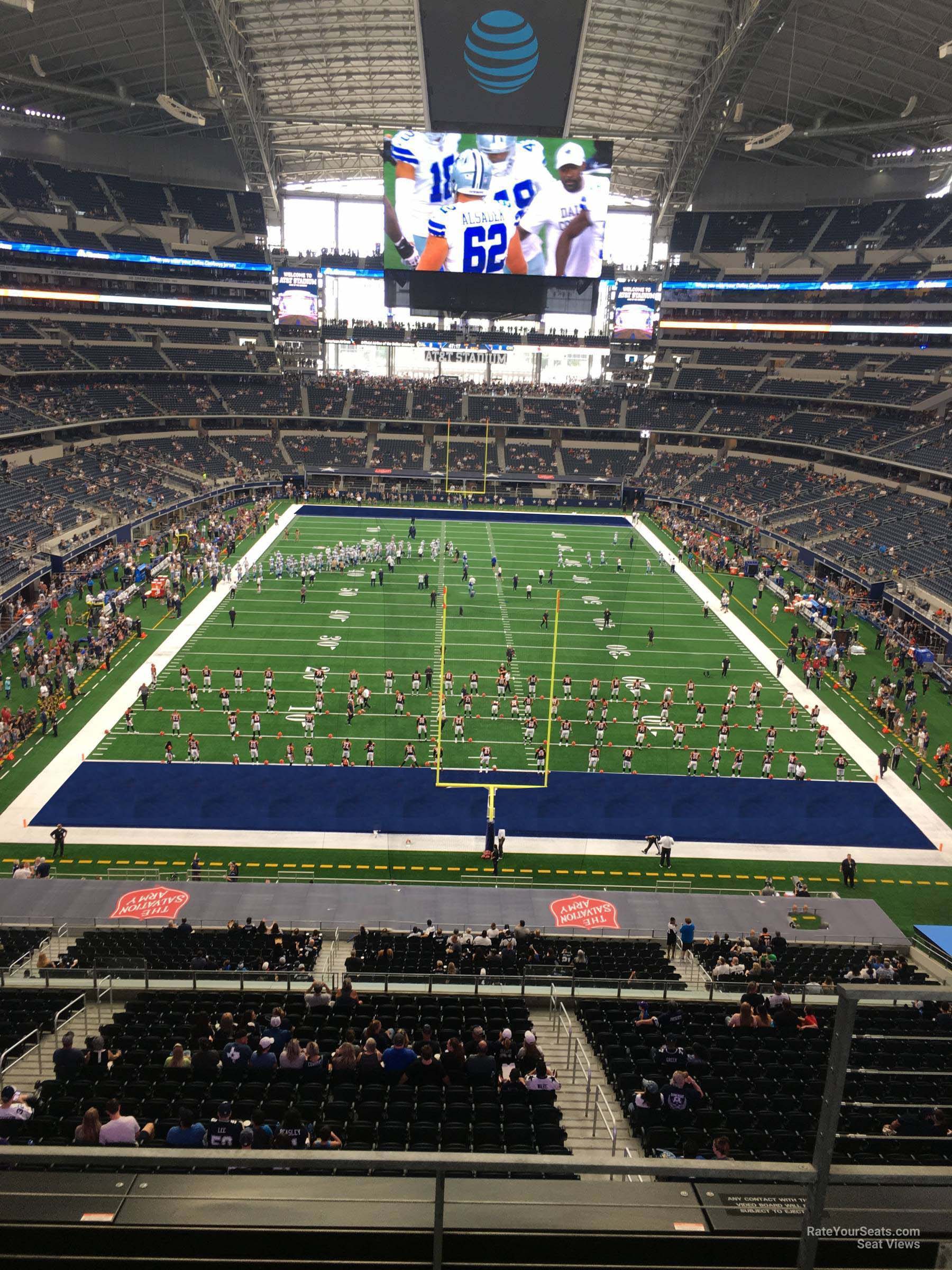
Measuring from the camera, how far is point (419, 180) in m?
47.1

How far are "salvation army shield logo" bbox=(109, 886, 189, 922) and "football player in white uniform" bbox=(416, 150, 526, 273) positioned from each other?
38.9 metres

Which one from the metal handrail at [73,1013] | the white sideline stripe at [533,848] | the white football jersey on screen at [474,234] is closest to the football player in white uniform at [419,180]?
the white football jersey on screen at [474,234]

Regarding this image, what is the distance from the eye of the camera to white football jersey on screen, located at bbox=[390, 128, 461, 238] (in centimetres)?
4656

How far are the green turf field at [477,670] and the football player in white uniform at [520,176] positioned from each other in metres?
16.5

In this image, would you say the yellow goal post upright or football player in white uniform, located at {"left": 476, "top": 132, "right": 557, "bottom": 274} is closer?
the yellow goal post upright

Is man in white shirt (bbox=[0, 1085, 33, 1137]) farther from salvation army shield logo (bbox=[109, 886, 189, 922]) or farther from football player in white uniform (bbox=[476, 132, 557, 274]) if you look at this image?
football player in white uniform (bbox=[476, 132, 557, 274])

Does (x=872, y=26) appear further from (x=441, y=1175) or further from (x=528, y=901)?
(x=441, y=1175)

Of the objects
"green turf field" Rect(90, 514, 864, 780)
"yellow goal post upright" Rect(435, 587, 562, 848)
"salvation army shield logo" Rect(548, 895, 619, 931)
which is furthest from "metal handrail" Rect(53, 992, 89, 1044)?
"green turf field" Rect(90, 514, 864, 780)

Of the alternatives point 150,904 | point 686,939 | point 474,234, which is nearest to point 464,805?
point 686,939

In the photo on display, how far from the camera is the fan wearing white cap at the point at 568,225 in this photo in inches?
1874

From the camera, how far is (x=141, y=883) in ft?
53.4

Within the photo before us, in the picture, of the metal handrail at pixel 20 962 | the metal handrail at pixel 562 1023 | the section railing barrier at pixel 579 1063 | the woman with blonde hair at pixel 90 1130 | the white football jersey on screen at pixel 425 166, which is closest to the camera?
the woman with blonde hair at pixel 90 1130

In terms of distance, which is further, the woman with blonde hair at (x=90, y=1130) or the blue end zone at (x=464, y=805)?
the blue end zone at (x=464, y=805)

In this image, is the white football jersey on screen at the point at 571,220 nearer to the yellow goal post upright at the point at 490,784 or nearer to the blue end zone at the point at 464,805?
the yellow goal post upright at the point at 490,784
